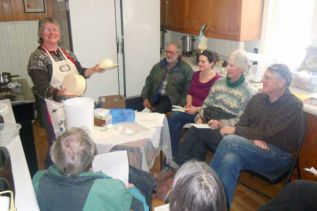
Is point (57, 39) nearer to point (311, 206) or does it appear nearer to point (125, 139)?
point (125, 139)

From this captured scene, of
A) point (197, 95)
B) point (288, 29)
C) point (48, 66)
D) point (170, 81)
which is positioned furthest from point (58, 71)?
point (288, 29)

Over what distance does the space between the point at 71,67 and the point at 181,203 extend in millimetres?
1791

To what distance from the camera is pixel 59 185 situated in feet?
4.01

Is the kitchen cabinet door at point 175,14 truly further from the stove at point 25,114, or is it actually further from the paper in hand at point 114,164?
the paper in hand at point 114,164

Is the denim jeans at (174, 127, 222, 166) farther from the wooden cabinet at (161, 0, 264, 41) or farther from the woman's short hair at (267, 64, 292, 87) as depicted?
the wooden cabinet at (161, 0, 264, 41)

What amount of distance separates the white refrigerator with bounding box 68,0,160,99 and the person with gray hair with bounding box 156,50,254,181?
134 centimetres

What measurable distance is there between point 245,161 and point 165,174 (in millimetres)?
Result: 792

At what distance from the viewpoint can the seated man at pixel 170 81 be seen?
307 centimetres

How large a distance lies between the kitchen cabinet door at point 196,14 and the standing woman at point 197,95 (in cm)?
81

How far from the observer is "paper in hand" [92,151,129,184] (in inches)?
65.0

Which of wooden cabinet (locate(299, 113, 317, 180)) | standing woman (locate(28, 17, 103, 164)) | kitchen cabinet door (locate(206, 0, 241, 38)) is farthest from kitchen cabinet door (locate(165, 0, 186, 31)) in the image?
wooden cabinet (locate(299, 113, 317, 180))

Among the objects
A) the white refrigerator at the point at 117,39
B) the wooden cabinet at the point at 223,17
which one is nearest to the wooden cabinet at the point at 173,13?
the wooden cabinet at the point at 223,17

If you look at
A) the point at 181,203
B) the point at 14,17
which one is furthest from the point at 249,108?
the point at 14,17

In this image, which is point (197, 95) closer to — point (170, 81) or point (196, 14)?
point (170, 81)
